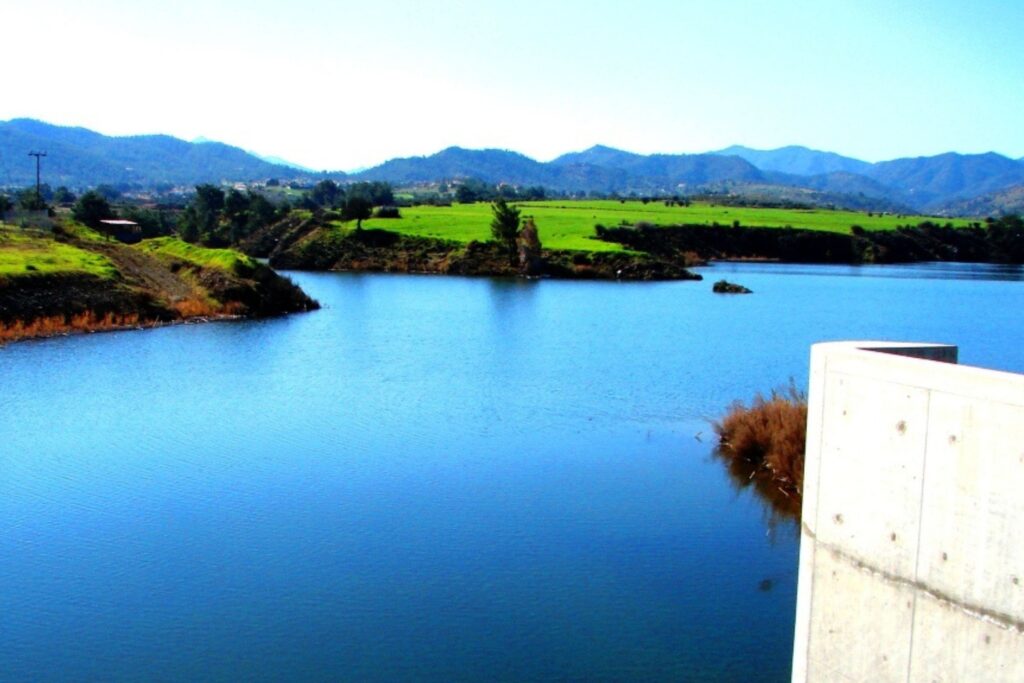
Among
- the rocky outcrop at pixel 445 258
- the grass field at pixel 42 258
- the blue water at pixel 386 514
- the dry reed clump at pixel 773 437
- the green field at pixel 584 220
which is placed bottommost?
the blue water at pixel 386 514

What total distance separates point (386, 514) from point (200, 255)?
50.8 metres

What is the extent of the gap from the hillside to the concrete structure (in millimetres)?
43883

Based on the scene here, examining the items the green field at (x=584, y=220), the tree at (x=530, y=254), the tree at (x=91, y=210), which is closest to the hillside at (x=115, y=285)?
the tree at (x=91, y=210)

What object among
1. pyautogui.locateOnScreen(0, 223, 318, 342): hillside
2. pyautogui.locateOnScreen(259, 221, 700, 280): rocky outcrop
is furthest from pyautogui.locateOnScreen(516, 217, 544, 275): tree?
pyautogui.locateOnScreen(0, 223, 318, 342): hillside

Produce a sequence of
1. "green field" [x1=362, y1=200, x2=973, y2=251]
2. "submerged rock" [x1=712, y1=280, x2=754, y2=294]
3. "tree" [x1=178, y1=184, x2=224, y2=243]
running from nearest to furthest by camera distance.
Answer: "submerged rock" [x1=712, y1=280, x2=754, y2=294] → "green field" [x1=362, y1=200, x2=973, y2=251] → "tree" [x1=178, y1=184, x2=224, y2=243]

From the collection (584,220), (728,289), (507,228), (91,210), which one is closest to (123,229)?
(91,210)

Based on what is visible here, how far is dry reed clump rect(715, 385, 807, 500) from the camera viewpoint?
2548cm

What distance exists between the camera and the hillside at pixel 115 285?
5109 centimetres

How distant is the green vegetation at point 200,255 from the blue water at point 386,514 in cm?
1562

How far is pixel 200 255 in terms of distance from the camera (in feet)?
229

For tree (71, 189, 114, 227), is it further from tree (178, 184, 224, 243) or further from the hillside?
the hillside

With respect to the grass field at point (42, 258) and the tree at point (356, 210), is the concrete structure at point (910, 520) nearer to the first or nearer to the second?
the grass field at point (42, 258)

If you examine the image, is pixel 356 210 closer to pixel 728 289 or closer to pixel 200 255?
pixel 200 255

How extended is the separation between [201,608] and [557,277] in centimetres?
7884
